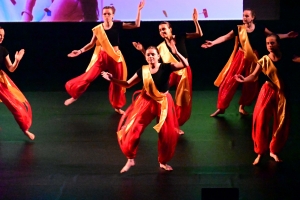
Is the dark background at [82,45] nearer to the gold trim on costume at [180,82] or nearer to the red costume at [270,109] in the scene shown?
the gold trim on costume at [180,82]

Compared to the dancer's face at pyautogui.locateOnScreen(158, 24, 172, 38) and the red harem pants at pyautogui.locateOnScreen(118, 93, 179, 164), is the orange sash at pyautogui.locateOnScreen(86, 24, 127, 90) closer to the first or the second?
the dancer's face at pyautogui.locateOnScreen(158, 24, 172, 38)

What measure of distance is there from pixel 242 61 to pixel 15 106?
212 cm

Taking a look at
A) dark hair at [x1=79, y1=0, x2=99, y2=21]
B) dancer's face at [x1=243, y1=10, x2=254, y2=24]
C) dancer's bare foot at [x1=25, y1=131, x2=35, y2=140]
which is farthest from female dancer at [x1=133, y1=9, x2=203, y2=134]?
dark hair at [x1=79, y1=0, x2=99, y2=21]

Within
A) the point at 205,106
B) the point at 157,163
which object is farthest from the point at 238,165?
the point at 205,106

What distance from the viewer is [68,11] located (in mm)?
7043

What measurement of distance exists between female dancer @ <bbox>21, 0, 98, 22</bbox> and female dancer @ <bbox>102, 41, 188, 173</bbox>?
121 inches

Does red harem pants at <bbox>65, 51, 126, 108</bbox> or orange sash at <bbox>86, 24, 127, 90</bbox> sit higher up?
orange sash at <bbox>86, 24, 127, 90</bbox>

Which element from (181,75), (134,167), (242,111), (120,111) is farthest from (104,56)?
(134,167)

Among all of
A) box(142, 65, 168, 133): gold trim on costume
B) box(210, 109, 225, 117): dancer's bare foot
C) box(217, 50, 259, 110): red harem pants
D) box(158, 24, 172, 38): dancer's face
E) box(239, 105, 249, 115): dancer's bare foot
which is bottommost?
box(239, 105, 249, 115): dancer's bare foot

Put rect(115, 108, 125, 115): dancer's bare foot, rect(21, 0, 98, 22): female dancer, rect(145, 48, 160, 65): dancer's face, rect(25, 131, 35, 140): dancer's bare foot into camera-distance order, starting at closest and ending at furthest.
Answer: rect(145, 48, 160, 65): dancer's face, rect(25, 131, 35, 140): dancer's bare foot, rect(115, 108, 125, 115): dancer's bare foot, rect(21, 0, 98, 22): female dancer

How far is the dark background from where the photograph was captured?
7.26m

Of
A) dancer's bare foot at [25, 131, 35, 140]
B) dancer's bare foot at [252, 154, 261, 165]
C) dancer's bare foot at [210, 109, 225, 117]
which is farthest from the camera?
dancer's bare foot at [210, 109, 225, 117]

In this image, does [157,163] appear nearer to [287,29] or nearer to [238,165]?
[238,165]

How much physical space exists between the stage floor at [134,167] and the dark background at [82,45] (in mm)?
1627
